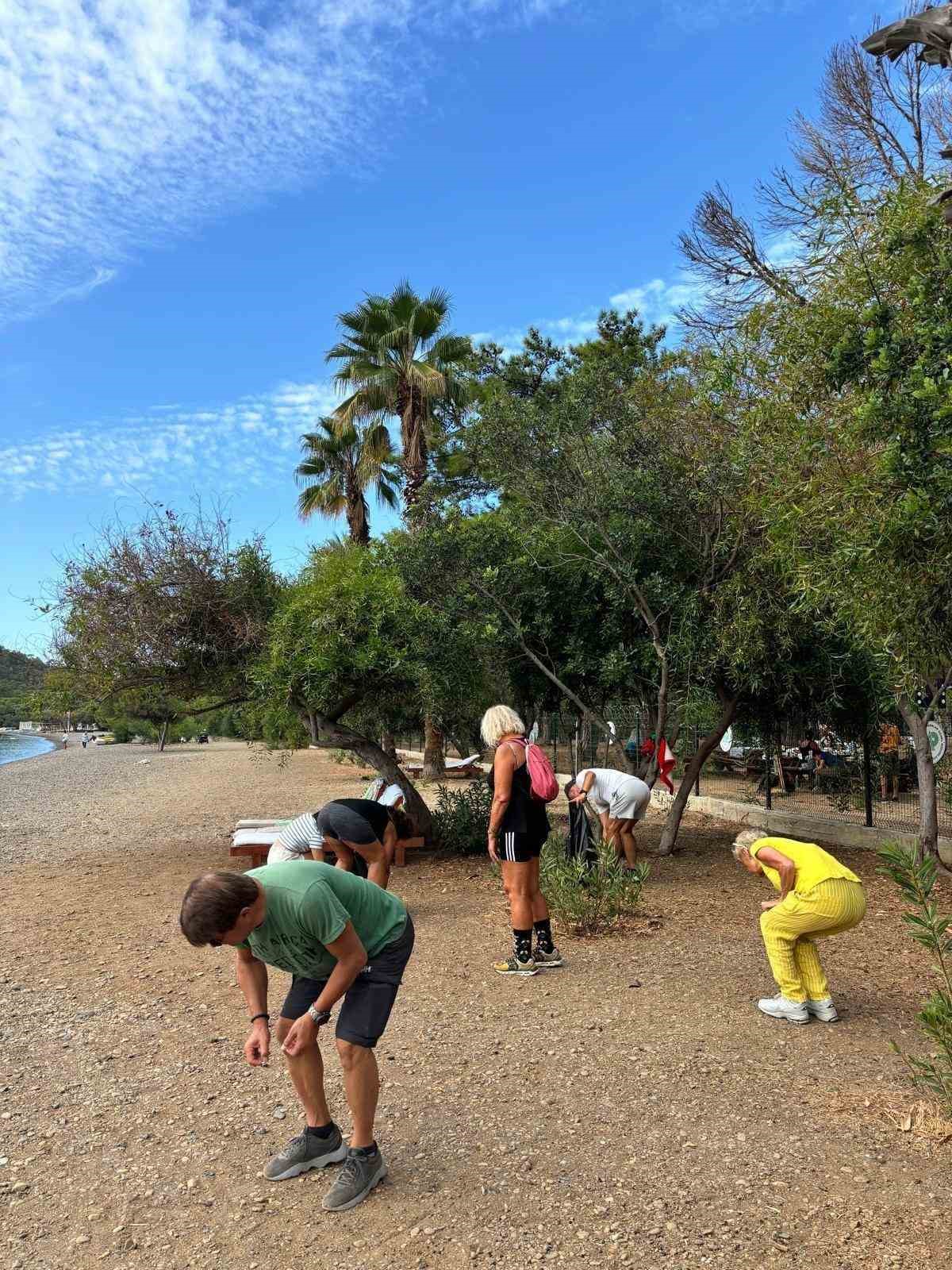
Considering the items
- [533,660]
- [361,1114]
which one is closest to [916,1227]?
[361,1114]

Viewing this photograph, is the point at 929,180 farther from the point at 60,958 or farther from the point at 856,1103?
the point at 60,958

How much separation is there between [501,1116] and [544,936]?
2223mm

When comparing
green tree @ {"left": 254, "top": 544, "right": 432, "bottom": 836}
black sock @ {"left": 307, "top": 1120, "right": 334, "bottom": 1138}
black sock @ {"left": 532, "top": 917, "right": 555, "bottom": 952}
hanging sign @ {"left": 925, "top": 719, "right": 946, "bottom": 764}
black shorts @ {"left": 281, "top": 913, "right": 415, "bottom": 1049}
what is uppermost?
green tree @ {"left": 254, "top": 544, "right": 432, "bottom": 836}

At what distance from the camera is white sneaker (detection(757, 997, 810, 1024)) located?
15.9ft

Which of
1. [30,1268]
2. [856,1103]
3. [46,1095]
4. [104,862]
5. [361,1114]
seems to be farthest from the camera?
[104,862]

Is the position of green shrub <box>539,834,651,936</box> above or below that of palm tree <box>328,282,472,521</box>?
below

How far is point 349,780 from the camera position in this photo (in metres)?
25.1

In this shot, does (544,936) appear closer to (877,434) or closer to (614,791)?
(614,791)

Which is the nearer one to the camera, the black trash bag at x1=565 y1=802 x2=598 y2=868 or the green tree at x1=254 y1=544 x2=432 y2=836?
the black trash bag at x1=565 y1=802 x2=598 y2=868

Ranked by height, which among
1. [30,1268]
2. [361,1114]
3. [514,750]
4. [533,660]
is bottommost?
[30,1268]

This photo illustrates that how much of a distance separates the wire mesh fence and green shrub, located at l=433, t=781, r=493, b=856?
1684mm

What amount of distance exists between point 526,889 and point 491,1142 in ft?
7.30

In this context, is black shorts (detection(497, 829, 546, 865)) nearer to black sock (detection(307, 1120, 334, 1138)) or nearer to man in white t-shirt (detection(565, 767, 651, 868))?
man in white t-shirt (detection(565, 767, 651, 868))

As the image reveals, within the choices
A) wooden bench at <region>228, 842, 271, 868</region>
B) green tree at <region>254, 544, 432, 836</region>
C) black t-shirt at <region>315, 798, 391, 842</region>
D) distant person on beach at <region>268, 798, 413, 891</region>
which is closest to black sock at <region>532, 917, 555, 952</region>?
distant person on beach at <region>268, 798, 413, 891</region>
